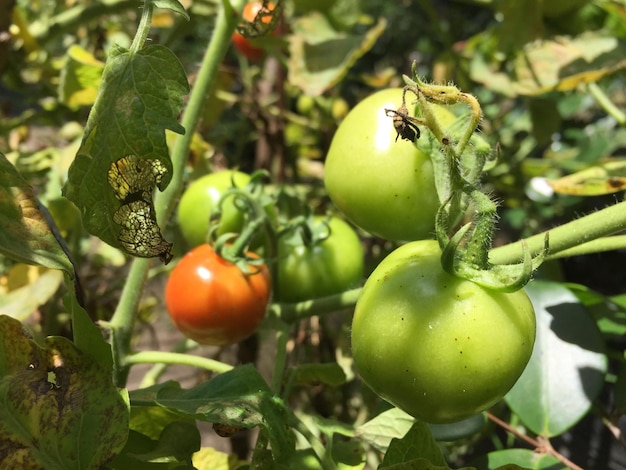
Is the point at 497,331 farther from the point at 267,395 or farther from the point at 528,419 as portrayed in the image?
the point at 528,419

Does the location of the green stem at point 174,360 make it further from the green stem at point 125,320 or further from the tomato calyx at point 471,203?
the tomato calyx at point 471,203

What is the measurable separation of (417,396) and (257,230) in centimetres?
34

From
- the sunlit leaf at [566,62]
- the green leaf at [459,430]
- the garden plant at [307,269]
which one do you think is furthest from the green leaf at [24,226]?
the sunlit leaf at [566,62]

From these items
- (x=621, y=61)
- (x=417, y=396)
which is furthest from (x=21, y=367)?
(x=621, y=61)

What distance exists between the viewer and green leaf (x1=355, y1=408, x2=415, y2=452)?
543mm

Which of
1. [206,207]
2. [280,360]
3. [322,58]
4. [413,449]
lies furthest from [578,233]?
[322,58]

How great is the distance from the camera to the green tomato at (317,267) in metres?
0.70

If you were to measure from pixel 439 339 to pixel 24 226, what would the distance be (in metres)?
0.30

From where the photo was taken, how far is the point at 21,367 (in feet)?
1.37

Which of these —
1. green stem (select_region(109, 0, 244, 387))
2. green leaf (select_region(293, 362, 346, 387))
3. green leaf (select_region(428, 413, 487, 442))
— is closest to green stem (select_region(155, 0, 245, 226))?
green stem (select_region(109, 0, 244, 387))

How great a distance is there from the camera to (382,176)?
0.49 metres

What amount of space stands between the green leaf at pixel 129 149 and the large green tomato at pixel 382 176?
168mm

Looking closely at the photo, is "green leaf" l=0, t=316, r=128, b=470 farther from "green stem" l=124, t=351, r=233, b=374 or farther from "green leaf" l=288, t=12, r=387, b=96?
"green leaf" l=288, t=12, r=387, b=96

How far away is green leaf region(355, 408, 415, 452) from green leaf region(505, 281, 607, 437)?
133 millimetres
